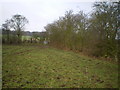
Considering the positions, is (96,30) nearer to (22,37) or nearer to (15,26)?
(22,37)

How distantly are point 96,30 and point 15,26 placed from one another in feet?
73.4

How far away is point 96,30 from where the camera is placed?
39.1ft

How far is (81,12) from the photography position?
16438 millimetres

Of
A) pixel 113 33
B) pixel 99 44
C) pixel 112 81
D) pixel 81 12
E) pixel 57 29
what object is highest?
pixel 81 12

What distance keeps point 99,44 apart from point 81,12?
24.4 feet

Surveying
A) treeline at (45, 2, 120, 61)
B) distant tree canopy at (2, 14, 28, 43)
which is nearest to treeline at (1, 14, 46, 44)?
distant tree canopy at (2, 14, 28, 43)

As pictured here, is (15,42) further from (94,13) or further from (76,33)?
(94,13)

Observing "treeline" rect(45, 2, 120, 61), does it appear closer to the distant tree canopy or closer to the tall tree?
the distant tree canopy

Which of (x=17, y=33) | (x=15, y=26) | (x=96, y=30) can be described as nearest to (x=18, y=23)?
(x=15, y=26)

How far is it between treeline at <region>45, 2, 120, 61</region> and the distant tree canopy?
1167 cm

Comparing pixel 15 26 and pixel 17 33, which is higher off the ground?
pixel 15 26

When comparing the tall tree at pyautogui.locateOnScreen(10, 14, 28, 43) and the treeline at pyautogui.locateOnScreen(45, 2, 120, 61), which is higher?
the tall tree at pyautogui.locateOnScreen(10, 14, 28, 43)

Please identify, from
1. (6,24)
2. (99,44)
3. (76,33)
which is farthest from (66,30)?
(6,24)

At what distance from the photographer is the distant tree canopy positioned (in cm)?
2294
